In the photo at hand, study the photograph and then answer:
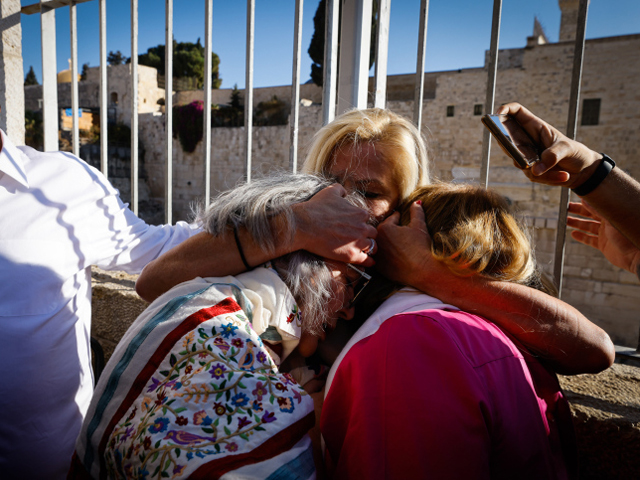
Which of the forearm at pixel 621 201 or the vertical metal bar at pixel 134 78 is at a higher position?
the vertical metal bar at pixel 134 78

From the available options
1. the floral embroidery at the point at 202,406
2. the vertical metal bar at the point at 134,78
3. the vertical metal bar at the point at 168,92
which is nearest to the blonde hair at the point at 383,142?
the floral embroidery at the point at 202,406

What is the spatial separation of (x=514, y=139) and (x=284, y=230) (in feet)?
2.24

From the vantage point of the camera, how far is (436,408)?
749mm

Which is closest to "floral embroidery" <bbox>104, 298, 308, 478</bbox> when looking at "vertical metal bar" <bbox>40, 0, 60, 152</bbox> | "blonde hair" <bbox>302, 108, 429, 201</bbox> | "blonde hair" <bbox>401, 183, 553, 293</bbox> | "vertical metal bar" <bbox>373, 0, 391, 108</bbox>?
"blonde hair" <bbox>401, 183, 553, 293</bbox>

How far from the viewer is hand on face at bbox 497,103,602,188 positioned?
1.11 meters

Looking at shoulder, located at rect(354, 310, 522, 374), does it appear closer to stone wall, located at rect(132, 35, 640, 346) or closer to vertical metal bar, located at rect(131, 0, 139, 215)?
vertical metal bar, located at rect(131, 0, 139, 215)

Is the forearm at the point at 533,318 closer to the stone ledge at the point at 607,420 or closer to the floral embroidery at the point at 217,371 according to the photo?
the stone ledge at the point at 607,420

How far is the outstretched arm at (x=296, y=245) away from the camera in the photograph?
106 cm

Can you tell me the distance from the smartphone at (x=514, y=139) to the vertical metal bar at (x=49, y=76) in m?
2.75

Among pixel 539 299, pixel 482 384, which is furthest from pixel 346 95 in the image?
pixel 482 384

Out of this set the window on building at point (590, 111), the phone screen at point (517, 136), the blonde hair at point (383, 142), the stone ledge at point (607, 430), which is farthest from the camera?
the window on building at point (590, 111)

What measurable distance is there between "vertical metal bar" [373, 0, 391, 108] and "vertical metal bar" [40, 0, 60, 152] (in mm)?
2165

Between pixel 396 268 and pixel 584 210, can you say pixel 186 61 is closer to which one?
pixel 584 210

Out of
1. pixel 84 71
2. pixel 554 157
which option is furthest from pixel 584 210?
pixel 84 71
